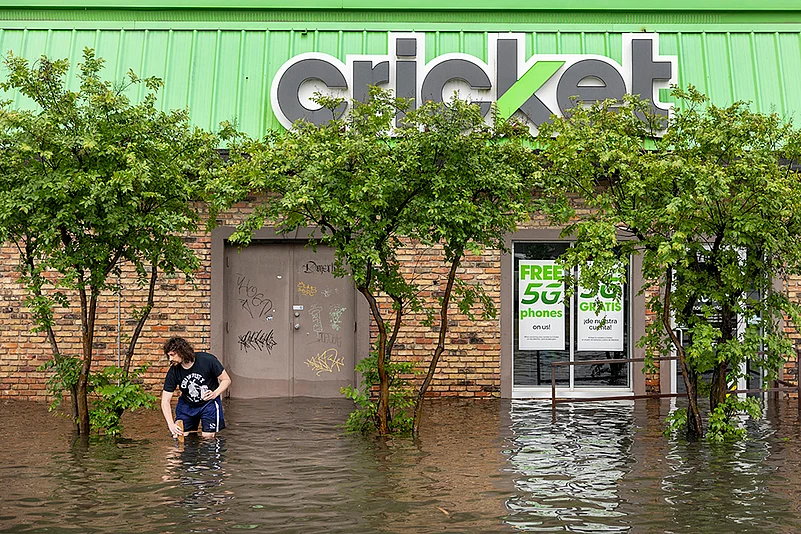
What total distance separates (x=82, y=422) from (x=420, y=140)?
4.78 meters

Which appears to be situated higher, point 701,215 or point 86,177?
point 86,177

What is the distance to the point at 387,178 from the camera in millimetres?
10633

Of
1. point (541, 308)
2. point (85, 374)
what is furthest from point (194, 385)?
point (541, 308)

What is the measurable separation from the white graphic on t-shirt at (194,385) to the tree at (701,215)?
401 centimetres

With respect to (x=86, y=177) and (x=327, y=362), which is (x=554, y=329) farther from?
(x=86, y=177)

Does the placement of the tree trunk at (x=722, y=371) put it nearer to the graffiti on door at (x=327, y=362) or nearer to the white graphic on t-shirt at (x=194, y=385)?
the white graphic on t-shirt at (x=194, y=385)

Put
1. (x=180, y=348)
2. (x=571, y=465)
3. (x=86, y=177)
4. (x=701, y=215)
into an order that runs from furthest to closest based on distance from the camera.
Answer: (x=701, y=215) < (x=180, y=348) < (x=86, y=177) < (x=571, y=465)

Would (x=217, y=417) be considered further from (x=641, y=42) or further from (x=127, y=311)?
(x=641, y=42)

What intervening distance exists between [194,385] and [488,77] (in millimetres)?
6778

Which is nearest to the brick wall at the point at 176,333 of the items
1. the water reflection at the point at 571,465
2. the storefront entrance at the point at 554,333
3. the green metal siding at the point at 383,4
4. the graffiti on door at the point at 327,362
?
the storefront entrance at the point at 554,333

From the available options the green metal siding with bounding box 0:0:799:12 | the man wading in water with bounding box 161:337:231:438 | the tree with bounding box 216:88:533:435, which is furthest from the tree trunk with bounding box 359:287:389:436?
the green metal siding with bounding box 0:0:799:12

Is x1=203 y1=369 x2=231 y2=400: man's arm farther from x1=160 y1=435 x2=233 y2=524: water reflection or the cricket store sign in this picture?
the cricket store sign

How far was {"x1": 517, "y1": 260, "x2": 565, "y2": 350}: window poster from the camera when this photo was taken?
15344mm

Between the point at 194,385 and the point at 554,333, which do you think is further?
the point at 554,333
